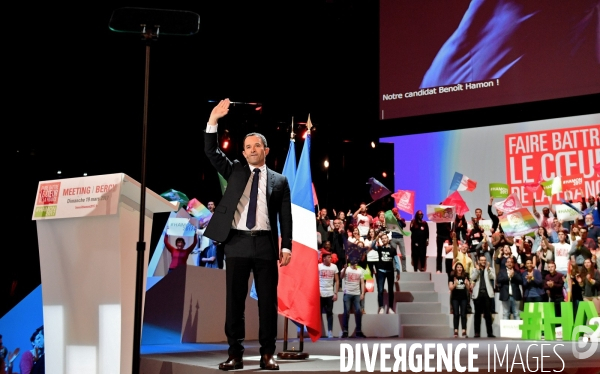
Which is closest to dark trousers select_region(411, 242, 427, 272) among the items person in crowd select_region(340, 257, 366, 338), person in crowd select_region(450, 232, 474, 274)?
person in crowd select_region(450, 232, 474, 274)

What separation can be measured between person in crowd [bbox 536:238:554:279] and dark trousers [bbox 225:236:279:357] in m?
8.06

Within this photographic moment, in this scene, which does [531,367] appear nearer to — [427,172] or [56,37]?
[56,37]

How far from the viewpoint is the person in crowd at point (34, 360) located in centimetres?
474

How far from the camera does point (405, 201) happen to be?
573 inches

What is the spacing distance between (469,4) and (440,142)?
3786 mm

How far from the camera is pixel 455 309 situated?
37.2 feet

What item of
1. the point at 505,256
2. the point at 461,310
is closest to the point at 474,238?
the point at 505,256

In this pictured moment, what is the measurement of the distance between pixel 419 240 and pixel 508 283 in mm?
2351

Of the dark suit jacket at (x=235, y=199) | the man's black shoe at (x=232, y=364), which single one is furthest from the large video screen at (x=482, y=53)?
the man's black shoe at (x=232, y=364)

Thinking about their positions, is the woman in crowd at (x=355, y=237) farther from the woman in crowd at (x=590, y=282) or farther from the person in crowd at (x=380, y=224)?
the woman in crowd at (x=590, y=282)

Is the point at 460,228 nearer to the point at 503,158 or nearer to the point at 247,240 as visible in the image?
the point at 503,158

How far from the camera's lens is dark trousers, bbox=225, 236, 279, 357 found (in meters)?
4.38

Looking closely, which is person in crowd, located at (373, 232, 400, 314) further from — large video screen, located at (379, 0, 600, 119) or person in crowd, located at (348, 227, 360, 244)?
large video screen, located at (379, 0, 600, 119)

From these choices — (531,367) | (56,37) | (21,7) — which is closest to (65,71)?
(56,37)
